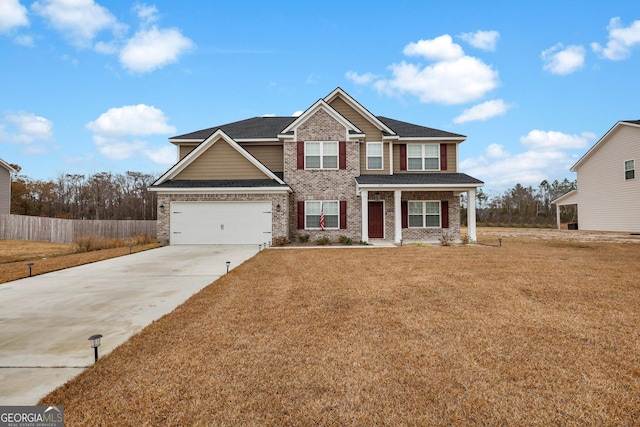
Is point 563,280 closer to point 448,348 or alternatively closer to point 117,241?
point 448,348

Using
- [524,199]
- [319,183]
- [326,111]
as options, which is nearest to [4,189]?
[319,183]

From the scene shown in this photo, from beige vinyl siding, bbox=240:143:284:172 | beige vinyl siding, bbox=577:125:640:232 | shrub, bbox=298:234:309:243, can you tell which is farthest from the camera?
beige vinyl siding, bbox=577:125:640:232

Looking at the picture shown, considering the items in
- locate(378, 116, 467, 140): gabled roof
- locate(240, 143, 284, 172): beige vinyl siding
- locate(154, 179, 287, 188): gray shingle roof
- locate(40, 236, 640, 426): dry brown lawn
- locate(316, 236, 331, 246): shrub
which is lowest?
locate(40, 236, 640, 426): dry brown lawn

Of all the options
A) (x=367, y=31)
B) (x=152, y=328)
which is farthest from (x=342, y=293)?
(x=367, y=31)

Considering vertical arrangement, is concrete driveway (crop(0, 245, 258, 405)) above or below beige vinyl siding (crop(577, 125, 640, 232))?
below

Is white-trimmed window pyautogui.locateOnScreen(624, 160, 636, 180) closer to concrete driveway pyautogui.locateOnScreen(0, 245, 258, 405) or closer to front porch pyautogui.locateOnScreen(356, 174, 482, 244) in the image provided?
front porch pyautogui.locateOnScreen(356, 174, 482, 244)

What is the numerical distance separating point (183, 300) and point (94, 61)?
65.8 feet

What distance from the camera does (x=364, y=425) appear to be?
8.09ft

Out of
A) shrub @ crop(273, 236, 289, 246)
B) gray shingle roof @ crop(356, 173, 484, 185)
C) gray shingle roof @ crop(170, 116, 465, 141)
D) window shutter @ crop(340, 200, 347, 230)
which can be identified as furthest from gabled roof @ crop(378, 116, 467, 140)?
shrub @ crop(273, 236, 289, 246)

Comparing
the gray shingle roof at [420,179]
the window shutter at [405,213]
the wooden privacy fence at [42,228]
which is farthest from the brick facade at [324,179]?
the wooden privacy fence at [42,228]

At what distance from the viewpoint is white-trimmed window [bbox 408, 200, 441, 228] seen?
60.7 ft

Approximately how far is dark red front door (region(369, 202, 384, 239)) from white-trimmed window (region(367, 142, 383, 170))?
2159mm

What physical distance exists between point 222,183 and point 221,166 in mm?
1071

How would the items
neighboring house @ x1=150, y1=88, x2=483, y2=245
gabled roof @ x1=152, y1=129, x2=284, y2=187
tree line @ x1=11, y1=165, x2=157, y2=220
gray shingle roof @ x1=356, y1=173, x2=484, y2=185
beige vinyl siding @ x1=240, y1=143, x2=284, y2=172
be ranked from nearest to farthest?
neighboring house @ x1=150, y1=88, x2=483, y2=245 → gray shingle roof @ x1=356, y1=173, x2=484, y2=185 → gabled roof @ x1=152, y1=129, x2=284, y2=187 → beige vinyl siding @ x1=240, y1=143, x2=284, y2=172 → tree line @ x1=11, y1=165, x2=157, y2=220
